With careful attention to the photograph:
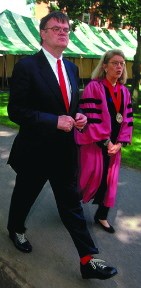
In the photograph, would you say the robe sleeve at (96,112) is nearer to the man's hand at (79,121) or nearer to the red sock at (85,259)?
the man's hand at (79,121)

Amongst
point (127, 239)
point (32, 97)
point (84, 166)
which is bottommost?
point (127, 239)

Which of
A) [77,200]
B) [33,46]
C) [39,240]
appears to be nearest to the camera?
[77,200]

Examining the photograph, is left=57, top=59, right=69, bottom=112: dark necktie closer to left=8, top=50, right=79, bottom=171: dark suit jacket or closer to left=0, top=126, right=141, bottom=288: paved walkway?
left=8, top=50, right=79, bottom=171: dark suit jacket

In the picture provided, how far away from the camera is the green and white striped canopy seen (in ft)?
53.1

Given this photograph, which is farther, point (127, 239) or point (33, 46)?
point (33, 46)

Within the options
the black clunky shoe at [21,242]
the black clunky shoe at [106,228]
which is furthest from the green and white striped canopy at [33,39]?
the black clunky shoe at [21,242]

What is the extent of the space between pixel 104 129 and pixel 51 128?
1.05 m

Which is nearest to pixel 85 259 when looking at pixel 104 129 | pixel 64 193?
pixel 64 193

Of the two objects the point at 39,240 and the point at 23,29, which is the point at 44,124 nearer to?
the point at 39,240

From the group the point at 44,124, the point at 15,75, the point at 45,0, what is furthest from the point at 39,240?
the point at 45,0

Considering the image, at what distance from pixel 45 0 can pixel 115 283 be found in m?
16.2

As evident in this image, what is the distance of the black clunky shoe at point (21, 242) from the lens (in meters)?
3.39

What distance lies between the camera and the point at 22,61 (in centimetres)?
282

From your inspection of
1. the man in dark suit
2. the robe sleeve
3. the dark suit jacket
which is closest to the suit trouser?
the man in dark suit
